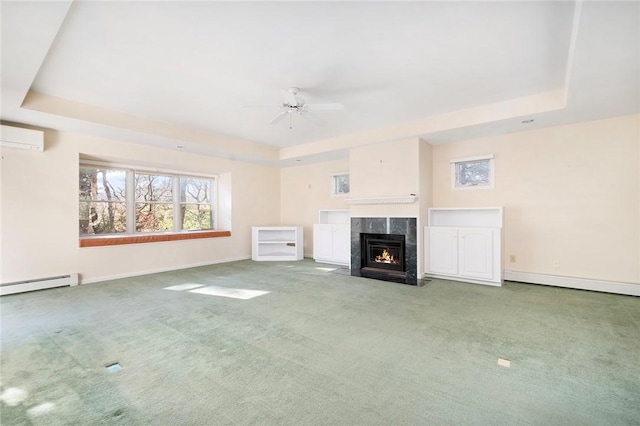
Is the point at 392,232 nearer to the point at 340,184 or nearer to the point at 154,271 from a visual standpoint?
the point at 340,184

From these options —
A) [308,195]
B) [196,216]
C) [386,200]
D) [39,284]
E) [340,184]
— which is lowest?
[39,284]

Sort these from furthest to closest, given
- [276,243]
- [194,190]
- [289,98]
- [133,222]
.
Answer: [276,243], [194,190], [133,222], [289,98]

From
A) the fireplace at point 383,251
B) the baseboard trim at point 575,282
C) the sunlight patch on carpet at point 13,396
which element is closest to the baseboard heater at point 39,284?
the sunlight patch on carpet at point 13,396

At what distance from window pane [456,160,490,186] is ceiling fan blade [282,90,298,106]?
3564mm

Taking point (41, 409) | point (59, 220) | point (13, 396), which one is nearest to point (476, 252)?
point (41, 409)

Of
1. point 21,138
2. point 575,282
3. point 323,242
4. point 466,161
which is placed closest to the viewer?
point 21,138

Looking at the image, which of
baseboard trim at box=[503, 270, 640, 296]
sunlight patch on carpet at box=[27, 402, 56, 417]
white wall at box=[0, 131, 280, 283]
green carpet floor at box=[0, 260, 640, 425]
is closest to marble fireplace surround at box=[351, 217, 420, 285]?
green carpet floor at box=[0, 260, 640, 425]

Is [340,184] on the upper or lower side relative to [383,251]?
upper

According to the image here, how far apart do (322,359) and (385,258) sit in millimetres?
3413

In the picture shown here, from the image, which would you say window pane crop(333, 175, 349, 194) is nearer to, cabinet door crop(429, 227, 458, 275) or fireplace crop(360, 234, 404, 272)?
fireplace crop(360, 234, 404, 272)

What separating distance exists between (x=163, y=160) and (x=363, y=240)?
4.49m

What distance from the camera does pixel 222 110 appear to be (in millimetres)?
4375

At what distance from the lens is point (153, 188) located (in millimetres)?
6285

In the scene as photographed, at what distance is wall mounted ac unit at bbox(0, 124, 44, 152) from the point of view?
402cm
